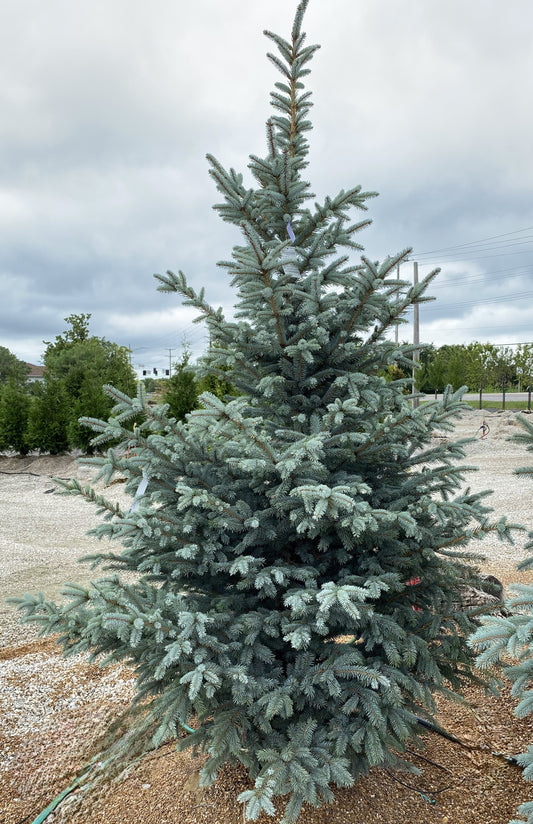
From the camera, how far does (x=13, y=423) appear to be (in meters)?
18.6

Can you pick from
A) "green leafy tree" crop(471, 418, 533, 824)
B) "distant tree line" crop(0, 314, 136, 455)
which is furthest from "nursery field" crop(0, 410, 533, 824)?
"distant tree line" crop(0, 314, 136, 455)

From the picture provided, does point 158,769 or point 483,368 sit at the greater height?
point 483,368

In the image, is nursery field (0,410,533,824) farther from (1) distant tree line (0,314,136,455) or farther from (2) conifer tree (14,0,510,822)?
(1) distant tree line (0,314,136,455)

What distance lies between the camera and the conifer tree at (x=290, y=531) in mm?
2146

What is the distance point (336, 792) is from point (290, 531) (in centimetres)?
134

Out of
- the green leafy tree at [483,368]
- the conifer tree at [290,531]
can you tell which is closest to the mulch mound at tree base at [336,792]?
the conifer tree at [290,531]

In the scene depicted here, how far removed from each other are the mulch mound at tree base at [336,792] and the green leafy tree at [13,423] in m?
17.0

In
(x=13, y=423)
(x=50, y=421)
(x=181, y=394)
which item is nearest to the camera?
(x=181, y=394)

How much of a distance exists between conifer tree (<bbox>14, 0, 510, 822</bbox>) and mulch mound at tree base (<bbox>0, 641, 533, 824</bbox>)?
23 cm

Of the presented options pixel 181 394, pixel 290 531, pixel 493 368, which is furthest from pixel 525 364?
pixel 290 531

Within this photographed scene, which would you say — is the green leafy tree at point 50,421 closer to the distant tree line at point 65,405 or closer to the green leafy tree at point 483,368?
the distant tree line at point 65,405

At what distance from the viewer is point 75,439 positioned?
57.2 ft

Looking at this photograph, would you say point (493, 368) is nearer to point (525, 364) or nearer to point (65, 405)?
point (525, 364)

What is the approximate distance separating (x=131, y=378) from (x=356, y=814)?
22.8 meters
